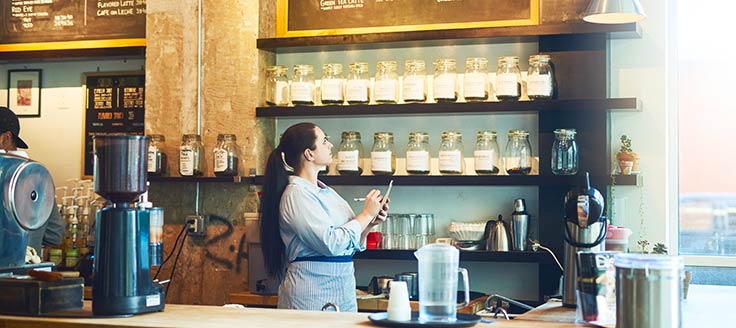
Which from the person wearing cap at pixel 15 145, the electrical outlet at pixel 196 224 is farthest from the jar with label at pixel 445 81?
the person wearing cap at pixel 15 145

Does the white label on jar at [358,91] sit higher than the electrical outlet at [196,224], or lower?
higher

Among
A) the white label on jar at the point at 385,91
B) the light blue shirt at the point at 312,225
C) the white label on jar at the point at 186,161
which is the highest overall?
the white label on jar at the point at 385,91

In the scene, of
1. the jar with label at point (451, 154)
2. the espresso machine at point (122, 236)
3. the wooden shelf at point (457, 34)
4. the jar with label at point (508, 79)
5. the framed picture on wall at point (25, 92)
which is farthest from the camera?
the framed picture on wall at point (25, 92)

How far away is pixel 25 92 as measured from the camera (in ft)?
18.4

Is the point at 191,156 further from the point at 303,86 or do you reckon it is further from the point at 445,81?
the point at 445,81

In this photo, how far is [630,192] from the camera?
14.9 feet

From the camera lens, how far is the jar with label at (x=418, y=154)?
459 centimetres

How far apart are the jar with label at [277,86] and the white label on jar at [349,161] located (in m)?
0.42

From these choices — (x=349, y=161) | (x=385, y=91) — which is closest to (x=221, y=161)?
(x=349, y=161)

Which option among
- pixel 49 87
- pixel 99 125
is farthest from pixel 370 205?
pixel 49 87

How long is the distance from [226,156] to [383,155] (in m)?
0.79

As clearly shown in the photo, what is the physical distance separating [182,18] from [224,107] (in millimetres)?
520

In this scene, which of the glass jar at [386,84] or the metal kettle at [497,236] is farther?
the glass jar at [386,84]

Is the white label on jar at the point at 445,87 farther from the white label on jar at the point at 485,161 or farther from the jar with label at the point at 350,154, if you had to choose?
the jar with label at the point at 350,154
